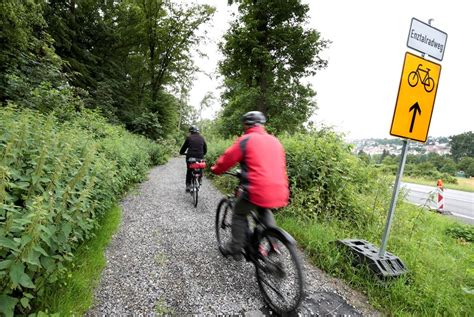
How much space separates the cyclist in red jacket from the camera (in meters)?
2.78

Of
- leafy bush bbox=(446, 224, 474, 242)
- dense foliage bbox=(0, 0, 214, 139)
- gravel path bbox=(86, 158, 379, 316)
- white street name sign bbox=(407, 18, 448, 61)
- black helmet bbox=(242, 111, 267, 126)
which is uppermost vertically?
dense foliage bbox=(0, 0, 214, 139)

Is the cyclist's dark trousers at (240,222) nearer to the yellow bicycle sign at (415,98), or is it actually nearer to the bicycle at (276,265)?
the bicycle at (276,265)

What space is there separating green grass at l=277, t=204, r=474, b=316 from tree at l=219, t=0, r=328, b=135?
9920 millimetres

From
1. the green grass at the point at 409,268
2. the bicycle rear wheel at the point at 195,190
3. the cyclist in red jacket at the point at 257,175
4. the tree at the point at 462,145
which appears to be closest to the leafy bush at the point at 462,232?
the green grass at the point at 409,268

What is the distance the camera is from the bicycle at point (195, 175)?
6.48m

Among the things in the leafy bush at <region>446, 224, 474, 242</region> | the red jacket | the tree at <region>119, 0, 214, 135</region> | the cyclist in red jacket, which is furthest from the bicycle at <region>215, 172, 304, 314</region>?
the tree at <region>119, 0, 214, 135</region>

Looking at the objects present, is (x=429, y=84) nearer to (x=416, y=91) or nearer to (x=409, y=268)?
(x=416, y=91)

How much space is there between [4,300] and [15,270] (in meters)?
0.24

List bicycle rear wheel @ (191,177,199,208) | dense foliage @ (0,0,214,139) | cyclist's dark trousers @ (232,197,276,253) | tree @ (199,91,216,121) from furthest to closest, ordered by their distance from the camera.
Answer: tree @ (199,91,216,121), dense foliage @ (0,0,214,139), bicycle rear wheel @ (191,177,199,208), cyclist's dark trousers @ (232,197,276,253)

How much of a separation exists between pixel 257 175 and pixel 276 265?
108cm

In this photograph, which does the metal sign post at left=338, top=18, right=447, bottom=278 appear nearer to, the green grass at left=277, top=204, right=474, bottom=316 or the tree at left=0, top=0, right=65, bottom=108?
the green grass at left=277, top=204, right=474, bottom=316

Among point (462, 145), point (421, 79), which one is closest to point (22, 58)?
point (421, 79)

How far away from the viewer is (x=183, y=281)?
10.2 feet

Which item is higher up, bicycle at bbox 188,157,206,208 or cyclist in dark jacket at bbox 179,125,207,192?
cyclist in dark jacket at bbox 179,125,207,192
